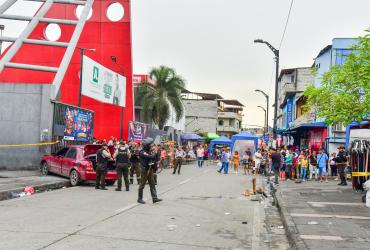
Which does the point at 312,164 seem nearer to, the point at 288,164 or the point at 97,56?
the point at 288,164

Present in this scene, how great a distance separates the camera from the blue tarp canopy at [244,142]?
43562 mm

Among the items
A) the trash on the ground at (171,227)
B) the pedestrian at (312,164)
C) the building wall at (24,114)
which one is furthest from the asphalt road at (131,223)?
→ the pedestrian at (312,164)

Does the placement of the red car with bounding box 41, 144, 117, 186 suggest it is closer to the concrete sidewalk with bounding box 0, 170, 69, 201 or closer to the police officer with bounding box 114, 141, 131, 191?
the concrete sidewalk with bounding box 0, 170, 69, 201

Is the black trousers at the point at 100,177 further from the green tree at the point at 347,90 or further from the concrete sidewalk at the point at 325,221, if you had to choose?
the green tree at the point at 347,90

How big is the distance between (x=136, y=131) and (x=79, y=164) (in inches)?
615

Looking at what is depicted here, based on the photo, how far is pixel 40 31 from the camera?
1491 inches

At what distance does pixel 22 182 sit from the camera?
1673 cm

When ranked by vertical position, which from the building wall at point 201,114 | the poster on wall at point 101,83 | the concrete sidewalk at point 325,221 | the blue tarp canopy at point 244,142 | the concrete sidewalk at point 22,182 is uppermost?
the building wall at point 201,114

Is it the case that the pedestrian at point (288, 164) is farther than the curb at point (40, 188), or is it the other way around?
the pedestrian at point (288, 164)

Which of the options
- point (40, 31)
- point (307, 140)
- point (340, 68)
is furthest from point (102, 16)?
point (340, 68)

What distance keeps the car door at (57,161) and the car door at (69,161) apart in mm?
316

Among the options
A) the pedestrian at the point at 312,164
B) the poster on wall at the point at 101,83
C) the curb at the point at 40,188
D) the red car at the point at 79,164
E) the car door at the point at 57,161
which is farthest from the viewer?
the poster on wall at the point at 101,83

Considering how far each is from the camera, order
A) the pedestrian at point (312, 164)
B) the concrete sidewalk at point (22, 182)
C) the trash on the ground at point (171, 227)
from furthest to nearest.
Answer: the pedestrian at point (312, 164) → the concrete sidewalk at point (22, 182) → the trash on the ground at point (171, 227)

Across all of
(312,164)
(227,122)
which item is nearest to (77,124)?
(312,164)
